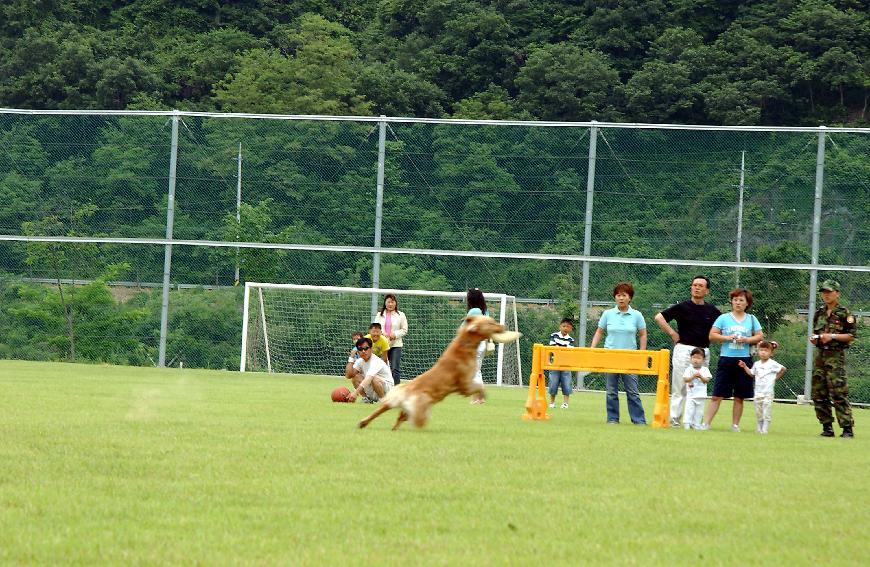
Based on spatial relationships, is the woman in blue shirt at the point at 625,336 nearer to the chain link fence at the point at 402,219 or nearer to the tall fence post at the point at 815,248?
the tall fence post at the point at 815,248

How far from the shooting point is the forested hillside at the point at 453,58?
61.2 meters

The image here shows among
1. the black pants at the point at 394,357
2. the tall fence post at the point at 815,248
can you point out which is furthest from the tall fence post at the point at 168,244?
the tall fence post at the point at 815,248

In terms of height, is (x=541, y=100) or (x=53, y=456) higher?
(x=541, y=100)

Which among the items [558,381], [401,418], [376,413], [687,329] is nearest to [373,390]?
[558,381]

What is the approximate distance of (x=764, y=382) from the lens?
1606 centimetres

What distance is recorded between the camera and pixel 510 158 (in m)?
27.4

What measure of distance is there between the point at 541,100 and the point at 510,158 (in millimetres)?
35974

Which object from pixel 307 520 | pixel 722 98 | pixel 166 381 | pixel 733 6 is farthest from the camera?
pixel 733 6

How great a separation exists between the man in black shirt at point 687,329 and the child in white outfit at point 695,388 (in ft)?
0.48

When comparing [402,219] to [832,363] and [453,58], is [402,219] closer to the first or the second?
[832,363]

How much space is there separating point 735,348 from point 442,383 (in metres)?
4.75

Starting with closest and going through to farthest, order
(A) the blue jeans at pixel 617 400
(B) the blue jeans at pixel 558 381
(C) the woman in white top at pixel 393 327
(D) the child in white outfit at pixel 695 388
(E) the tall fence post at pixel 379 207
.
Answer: (D) the child in white outfit at pixel 695 388 → (A) the blue jeans at pixel 617 400 → (B) the blue jeans at pixel 558 381 → (C) the woman in white top at pixel 393 327 → (E) the tall fence post at pixel 379 207

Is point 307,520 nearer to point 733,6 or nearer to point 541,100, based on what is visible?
point 541,100

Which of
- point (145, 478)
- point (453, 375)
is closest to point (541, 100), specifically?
point (453, 375)
